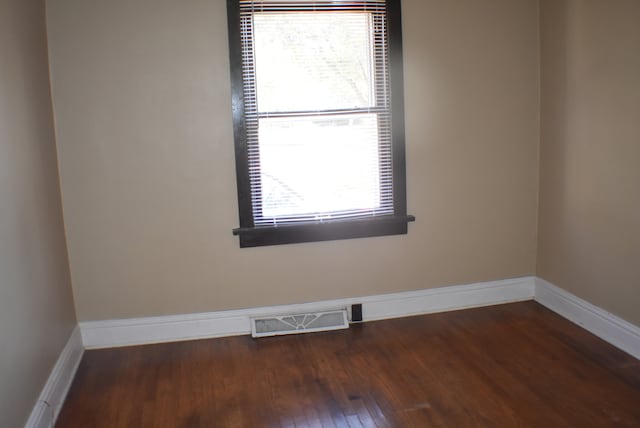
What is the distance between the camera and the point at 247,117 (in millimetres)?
Result: 3076

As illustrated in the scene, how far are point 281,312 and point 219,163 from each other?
977 millimetres

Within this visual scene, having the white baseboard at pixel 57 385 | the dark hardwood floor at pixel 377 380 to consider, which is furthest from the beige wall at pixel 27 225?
the dark hardwood floor at pixel 377 380

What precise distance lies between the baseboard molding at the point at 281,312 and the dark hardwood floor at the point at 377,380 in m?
0.08

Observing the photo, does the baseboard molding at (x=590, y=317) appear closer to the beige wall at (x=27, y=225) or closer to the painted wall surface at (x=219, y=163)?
the painted wall surface at (x=219, y=163)

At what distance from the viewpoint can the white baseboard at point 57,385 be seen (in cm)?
220

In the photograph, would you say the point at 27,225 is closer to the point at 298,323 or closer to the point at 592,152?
the point at 298,323

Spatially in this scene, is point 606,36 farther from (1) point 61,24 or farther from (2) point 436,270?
(1) point 61,24

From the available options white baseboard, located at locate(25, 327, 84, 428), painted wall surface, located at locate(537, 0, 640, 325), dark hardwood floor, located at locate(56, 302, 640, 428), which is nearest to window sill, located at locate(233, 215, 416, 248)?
dark hardwood floor, located at locate(56, 302, 640, 428)

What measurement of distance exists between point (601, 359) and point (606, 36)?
1.67 metres

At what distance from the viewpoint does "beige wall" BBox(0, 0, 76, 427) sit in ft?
6.60

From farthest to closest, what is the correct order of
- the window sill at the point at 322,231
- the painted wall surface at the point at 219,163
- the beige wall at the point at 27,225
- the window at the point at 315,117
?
the window sill at the point at 322,231 < the window at the point at 315,117 < the painted wall surface at the point at 219,163 < the beige wall at the point at 27,225

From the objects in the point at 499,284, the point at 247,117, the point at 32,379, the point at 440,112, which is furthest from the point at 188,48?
the point at 499,284

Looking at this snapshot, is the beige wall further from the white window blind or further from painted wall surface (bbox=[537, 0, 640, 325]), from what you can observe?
painted wall surface (bbox=[537, 0, 640, 325])

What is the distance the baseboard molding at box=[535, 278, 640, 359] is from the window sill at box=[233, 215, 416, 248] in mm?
1016
